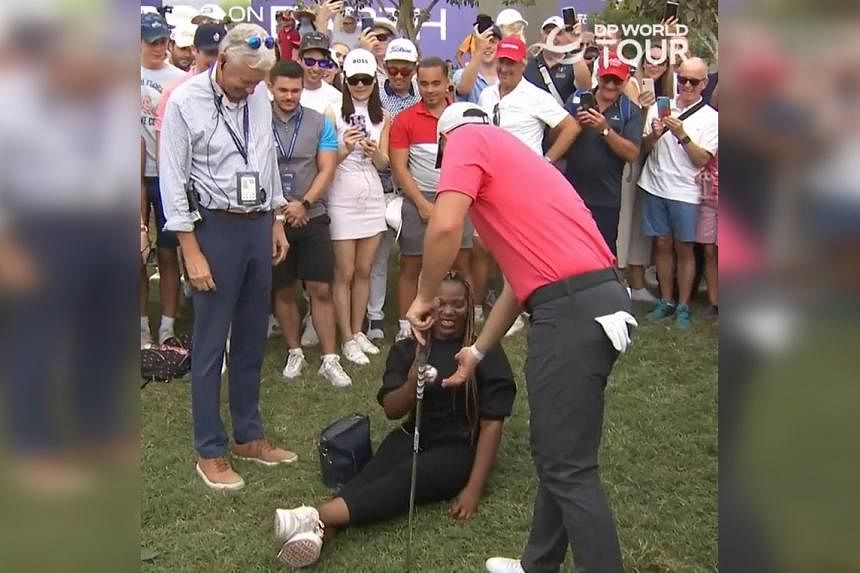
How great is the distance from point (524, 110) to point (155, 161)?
249cm

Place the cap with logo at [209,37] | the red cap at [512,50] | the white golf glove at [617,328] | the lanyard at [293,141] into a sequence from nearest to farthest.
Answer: the white golf glove at [617,328] → the cap with logo at [209,37] → the lanyard at [293,141] → the red cap at [512,50]

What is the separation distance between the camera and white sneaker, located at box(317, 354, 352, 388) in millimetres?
5469

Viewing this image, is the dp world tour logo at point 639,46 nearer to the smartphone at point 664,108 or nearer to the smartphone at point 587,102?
the smartphone at point 664,108

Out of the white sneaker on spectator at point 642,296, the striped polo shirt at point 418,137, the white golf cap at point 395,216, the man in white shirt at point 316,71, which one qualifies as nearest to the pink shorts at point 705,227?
the white sneaker on spectator at point 642,296

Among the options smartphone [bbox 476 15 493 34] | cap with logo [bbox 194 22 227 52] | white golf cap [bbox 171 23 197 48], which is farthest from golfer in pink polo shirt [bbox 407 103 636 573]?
smartphone [bbox 476 15 493 34]

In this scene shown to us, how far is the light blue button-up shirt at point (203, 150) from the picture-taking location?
12.1 ft

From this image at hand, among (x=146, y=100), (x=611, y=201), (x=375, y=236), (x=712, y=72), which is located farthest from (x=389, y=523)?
(x=712, y=72)

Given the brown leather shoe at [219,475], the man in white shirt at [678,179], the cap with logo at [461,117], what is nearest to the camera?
the cap with logo at [461,117]

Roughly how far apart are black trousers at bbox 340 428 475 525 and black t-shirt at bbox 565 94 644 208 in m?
3.30

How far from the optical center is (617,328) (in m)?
2.70

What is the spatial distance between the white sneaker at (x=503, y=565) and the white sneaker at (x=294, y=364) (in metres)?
2.59

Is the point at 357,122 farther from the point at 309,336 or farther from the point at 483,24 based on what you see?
the point at 483,24

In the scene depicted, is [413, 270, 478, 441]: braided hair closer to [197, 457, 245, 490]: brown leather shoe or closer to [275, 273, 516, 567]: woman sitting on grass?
[275, 273, 516, 567]: woman sitting on grass

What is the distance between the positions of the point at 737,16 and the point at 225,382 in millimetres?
4721
